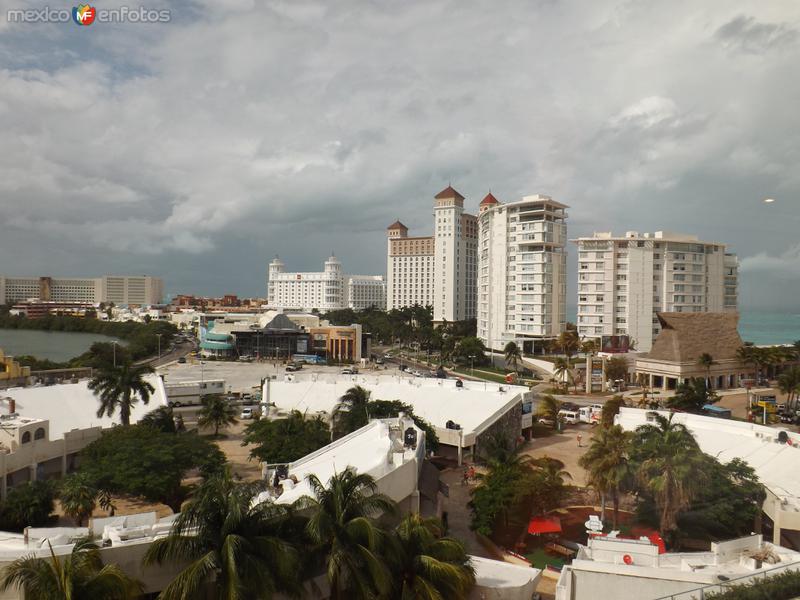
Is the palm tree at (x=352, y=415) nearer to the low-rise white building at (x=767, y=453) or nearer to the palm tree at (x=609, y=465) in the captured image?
the palm tree at (x=609, y=465)

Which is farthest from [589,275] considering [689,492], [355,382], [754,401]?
[689,492]

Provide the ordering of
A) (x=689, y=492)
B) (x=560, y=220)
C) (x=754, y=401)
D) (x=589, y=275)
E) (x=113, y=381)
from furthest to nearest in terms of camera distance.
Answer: (x=560, y=220) → (x=589, y=275) → (x=754, y=401) → (x=113, y=381) → (x=689, y=492)

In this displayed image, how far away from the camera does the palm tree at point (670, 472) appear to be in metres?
18.8

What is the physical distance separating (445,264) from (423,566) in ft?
404

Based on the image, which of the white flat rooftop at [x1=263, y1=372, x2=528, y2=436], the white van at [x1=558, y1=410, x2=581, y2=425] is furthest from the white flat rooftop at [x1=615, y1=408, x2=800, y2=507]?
the white van at [x1=558, y1=410, x2=581, y2=425]

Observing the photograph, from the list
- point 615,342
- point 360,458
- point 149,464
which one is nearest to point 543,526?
point 360,458

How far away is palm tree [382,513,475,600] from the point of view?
1249 centimetres

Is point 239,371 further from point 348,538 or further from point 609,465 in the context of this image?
point 348,538

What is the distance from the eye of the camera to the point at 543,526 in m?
21.8

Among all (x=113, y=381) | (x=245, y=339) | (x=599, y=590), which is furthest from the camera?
(x=245, y=339)

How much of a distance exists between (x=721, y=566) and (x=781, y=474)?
12.3 meters

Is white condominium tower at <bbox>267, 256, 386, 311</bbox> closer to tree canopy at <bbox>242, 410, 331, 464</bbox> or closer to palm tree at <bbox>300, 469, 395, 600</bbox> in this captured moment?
tree canopy at <bbox>242, 410, 331, 464</bbox>

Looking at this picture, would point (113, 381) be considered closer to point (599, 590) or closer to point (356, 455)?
point (356, 455)

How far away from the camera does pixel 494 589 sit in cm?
1506
